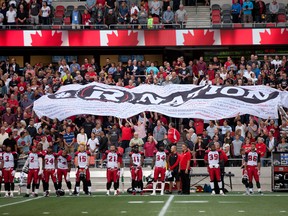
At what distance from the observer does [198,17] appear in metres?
42.6

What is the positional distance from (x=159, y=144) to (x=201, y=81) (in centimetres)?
419

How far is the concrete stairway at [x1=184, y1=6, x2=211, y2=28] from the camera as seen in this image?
138ft

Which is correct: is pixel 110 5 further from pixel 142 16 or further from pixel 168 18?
pixel 168 18

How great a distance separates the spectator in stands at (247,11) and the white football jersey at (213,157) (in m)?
12.4

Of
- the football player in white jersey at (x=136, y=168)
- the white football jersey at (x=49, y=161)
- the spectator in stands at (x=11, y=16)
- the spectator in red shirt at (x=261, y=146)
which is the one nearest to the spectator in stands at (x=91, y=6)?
the spectator in stands at (x=11, y=16)

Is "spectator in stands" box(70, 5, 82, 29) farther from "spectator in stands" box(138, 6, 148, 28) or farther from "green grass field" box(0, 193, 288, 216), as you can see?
"green grass field" box(0, 193, 288, 216)

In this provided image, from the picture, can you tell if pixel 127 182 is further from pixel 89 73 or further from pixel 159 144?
pixel 89 73

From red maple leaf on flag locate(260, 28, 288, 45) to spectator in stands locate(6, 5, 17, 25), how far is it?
10.2m

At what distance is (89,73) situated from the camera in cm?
3631

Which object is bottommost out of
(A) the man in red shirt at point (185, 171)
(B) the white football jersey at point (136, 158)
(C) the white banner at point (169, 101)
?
(A) the man in red shirt at point (185, 171)

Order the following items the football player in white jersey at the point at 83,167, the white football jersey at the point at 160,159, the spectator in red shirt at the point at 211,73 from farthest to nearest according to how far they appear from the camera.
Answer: the spectator in red shirt at the point at 211,73 < the white football jersey at the point at 160,159 < the football player in white jersey at the point at 83,167

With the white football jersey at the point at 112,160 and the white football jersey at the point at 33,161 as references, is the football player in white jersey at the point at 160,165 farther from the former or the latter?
the white football jersey at the point at 33,161

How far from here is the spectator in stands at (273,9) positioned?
40.3 meters

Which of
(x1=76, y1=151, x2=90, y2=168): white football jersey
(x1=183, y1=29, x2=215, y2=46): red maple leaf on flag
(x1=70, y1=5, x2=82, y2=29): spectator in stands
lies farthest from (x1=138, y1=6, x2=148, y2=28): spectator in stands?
(x1=76, y1=151, x2=90, y2=168): white football jersey
